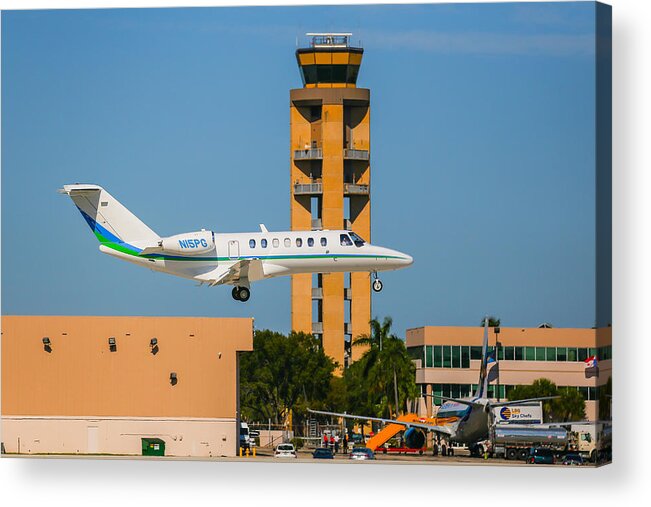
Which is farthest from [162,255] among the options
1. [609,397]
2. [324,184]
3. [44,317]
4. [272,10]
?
[324,184]

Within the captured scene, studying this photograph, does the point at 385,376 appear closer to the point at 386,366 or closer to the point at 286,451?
the point at 386,366

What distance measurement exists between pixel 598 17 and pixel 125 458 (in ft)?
62.0

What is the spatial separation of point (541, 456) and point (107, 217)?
1548cm

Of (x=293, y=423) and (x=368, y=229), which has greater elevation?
(x=368, y=229)

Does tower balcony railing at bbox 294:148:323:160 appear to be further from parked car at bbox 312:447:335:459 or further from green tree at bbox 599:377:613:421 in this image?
green tree at bbox 599:377:613:421

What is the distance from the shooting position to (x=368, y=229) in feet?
228

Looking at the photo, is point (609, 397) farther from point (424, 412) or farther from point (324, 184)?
point (324, 184)

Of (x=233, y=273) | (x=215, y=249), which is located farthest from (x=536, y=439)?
(x=215, y=249)

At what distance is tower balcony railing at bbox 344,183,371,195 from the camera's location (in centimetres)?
7375

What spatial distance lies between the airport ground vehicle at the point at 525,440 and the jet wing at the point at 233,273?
9.24m

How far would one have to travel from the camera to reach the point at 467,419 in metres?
56.9

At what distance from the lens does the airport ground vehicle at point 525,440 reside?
52.6 metres

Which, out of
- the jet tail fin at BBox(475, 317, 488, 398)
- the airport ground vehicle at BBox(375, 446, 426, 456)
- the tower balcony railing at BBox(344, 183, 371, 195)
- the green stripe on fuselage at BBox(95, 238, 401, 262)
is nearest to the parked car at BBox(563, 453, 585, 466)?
the airport ground vehicle at BBox(375, 446, 426, 456)

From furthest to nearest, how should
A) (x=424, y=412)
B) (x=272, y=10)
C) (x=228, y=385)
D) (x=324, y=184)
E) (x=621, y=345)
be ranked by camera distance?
(x=324, y=184), (x=424, y=412), (x=228, y=385), (x=272, y=10), (x=621, y=345)
